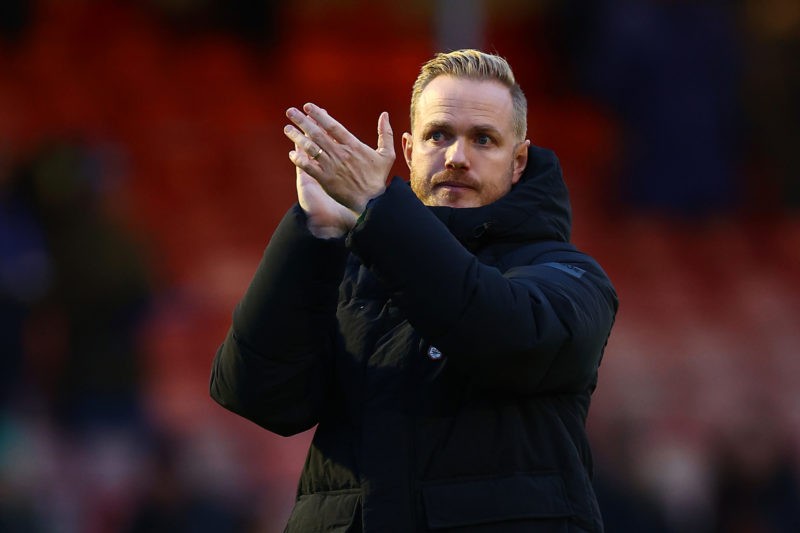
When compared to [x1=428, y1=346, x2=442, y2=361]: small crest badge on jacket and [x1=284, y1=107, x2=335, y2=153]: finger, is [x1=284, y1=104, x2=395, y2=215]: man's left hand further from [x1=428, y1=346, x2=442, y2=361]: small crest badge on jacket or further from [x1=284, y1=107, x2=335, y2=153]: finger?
[x1=428, y1=346, x2=442, y2=361]: small crest badge on jacket

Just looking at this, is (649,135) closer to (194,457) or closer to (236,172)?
(236,172)

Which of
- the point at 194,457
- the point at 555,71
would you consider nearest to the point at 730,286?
the point at 555,71

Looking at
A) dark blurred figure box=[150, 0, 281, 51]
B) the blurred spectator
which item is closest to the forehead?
the blurred spectator

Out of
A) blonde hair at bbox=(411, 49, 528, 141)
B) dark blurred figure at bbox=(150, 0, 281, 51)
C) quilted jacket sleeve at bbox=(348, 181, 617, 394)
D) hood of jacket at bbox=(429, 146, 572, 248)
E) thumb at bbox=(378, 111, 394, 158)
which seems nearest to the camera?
quilted jacket sleeve at bbox=(348, 181, 617, 394)

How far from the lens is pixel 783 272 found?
8.32m

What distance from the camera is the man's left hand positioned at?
2297mm

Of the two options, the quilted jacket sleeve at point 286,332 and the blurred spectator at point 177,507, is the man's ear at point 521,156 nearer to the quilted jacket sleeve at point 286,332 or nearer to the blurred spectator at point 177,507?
the quilted jacket sleeve at point 286,332

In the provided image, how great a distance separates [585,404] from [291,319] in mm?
526

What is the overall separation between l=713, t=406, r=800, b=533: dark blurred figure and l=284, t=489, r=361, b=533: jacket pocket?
177 inches

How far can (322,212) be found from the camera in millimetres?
2346

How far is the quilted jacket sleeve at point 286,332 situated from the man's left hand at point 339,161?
0.27 feet

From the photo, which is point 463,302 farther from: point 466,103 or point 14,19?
point 14,19

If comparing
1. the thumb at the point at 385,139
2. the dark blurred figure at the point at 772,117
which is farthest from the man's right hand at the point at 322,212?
the dark blurred figure at the point at 772,117

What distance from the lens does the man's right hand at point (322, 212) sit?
2.34 metres
